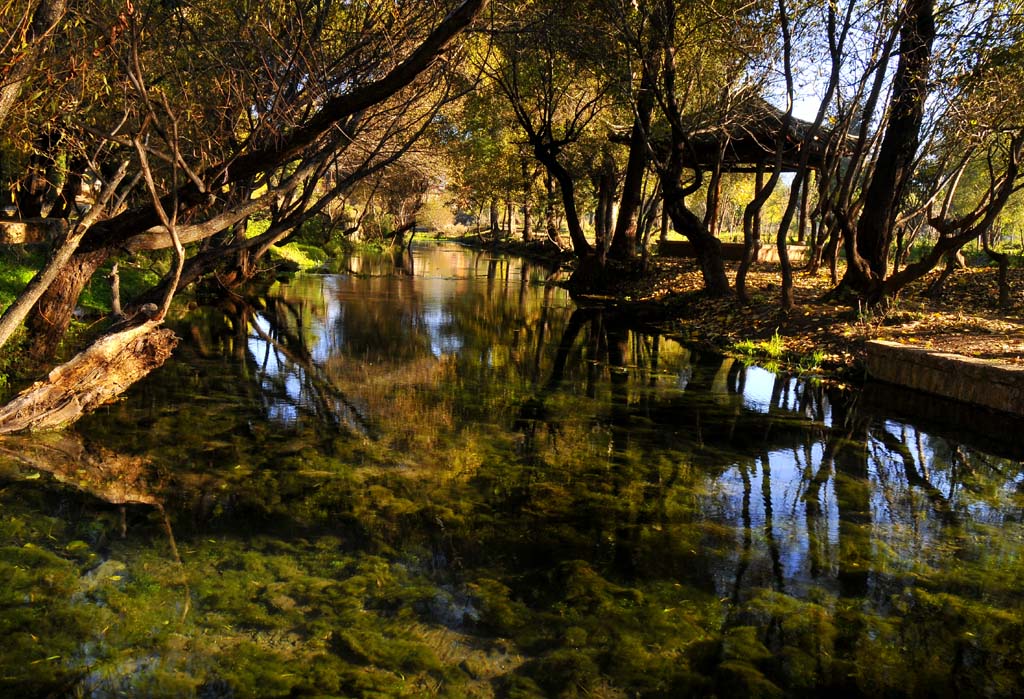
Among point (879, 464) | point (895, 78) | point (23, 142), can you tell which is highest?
point (895, 78)

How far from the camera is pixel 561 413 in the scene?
1096 centimetres

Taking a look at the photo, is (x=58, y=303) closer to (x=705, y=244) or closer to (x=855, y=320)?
(x=855, y=320)

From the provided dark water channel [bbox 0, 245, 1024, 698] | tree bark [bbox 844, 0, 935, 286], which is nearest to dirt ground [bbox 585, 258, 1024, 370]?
tree bark [bbox 844, 0, 935, 286]

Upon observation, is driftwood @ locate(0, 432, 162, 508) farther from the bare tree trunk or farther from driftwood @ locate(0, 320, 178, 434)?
the bare tree trunk

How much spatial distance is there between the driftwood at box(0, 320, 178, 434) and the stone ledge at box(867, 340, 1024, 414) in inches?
446

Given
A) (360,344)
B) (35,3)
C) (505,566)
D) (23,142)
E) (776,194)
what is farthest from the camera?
(776,194)

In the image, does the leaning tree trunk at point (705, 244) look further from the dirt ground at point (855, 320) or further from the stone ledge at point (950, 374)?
the stone ledge at point (950, 374)

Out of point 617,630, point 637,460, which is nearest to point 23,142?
point 637,460

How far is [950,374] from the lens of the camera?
11914 millimetres

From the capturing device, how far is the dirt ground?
13.6 m

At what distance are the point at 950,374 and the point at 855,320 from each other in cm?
425

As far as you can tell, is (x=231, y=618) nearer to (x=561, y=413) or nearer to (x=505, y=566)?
(x=505, y=566)

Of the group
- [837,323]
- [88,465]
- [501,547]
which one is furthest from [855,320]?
[88,465]

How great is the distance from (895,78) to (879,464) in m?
11.2
